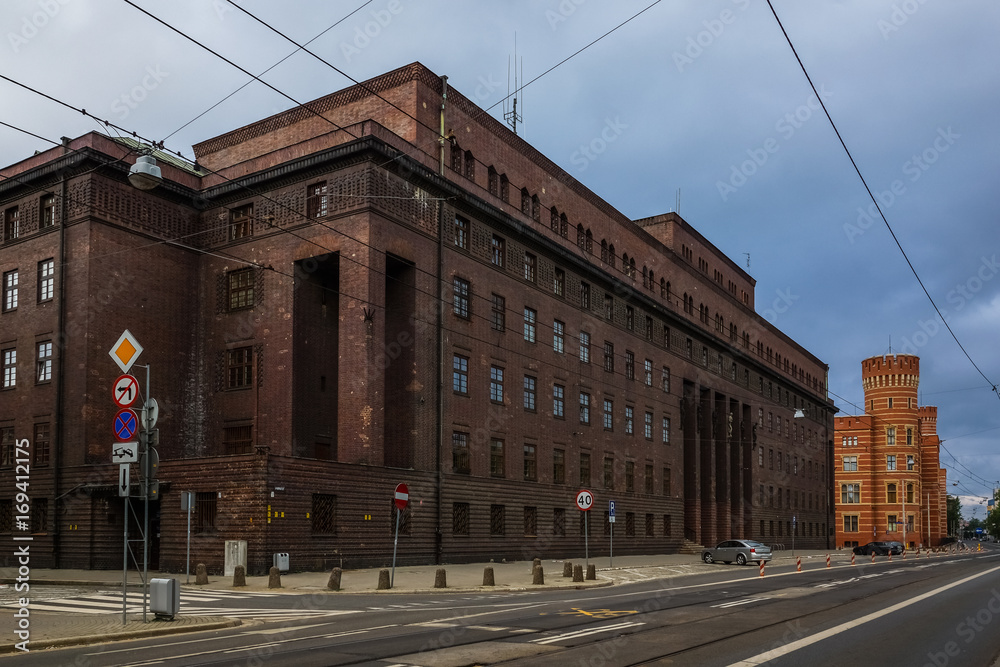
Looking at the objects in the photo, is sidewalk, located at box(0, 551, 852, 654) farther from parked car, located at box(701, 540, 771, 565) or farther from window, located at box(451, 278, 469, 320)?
window, located at box(451, 278, 469, 320)

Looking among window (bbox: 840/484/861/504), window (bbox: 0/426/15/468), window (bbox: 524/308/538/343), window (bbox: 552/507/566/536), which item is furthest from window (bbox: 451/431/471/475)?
window (bbox: 840/484/861/504)

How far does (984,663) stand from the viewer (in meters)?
12.5

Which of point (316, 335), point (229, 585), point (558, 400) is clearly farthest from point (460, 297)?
point (229, 585)

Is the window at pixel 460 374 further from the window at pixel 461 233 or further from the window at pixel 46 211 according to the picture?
the window at pixel 46 211

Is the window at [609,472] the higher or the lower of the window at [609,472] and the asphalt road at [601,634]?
the higher

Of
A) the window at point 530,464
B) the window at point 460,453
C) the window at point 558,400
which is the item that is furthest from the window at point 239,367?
the window at point 558,400

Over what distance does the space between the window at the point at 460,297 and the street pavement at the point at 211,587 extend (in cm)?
1051

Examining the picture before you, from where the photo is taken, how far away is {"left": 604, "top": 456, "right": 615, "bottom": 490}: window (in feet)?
168

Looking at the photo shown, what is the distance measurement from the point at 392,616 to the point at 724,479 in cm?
5329

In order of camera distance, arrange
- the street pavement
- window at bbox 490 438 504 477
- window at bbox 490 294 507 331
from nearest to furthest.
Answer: the street pavement, window at bbox 490 438 504 477, window at bbox 490 294 507 331

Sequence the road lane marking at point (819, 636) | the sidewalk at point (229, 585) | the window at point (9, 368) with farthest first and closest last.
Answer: the window at point (9, 368), the sidewalk at point (229, 585), the road lane marking at point (819, 636)

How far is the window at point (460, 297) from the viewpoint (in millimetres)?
39406

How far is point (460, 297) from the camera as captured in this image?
131ft

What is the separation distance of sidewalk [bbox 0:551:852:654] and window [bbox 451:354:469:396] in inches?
284
